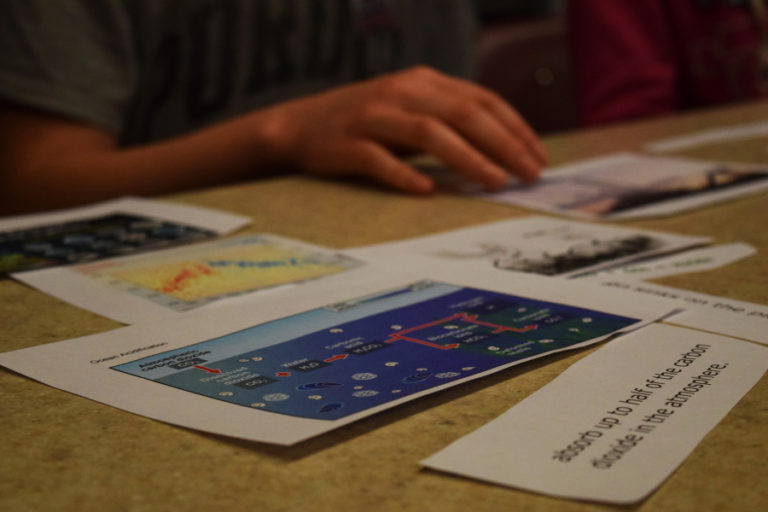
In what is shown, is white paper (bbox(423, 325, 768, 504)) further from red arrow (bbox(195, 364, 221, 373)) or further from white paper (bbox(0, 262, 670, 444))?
red arrow (bbox(195, 364, 221, 373))

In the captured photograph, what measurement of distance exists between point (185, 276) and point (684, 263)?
356 mm

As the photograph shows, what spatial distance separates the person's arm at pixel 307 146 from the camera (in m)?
0.93

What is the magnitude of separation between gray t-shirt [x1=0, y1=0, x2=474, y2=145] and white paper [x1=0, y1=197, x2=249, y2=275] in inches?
14.6


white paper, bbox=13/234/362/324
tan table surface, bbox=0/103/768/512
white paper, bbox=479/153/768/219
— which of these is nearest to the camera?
tan table surface, bbox=0/103/768/512

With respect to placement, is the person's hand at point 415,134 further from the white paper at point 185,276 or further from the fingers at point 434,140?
the white paper at point 185,276

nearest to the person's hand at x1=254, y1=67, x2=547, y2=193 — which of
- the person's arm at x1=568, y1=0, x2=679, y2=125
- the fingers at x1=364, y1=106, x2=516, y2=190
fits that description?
the fingers at x1=364, y1=106, x2=516, y2=190

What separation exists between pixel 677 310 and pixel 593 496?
0.23 m

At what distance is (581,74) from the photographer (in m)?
1.80

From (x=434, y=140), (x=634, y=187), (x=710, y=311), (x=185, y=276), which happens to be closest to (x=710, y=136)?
(x=634, y=187)

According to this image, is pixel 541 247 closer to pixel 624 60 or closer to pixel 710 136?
pixel 710 136

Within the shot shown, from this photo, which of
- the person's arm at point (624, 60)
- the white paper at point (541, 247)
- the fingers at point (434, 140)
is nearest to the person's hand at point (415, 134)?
the fingers at point (434, 140)

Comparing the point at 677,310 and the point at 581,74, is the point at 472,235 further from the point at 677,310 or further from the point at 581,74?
the point at 581,74

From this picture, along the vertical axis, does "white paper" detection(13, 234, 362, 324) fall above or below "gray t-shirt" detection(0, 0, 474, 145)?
below

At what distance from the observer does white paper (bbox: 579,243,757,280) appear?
1.98 feet
